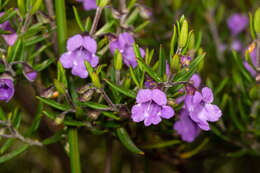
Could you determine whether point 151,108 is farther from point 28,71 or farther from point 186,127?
point 28,71

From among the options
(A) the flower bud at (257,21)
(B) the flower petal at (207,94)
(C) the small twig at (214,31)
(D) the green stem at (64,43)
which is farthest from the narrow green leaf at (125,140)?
(C) the small twig at (214,31)

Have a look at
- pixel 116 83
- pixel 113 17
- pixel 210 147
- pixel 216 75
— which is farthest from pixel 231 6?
pixel 116 83

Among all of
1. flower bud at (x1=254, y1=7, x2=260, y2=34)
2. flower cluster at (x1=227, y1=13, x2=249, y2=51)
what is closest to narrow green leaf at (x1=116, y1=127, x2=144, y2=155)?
flower bud at (x1=254, y1=7, x2=260, y2=34)

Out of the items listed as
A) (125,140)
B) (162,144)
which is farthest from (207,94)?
(162,144)

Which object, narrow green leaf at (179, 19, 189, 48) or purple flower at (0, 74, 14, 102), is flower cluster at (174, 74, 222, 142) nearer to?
narrow green leaf at (179, 19, 189, 48)

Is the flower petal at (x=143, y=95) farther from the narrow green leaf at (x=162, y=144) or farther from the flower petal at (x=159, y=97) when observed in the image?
the narrow green leaf at (x=162, y=144)

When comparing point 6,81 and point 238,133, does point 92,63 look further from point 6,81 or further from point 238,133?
point 238,133

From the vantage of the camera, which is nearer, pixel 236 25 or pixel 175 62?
pixel 175 62
